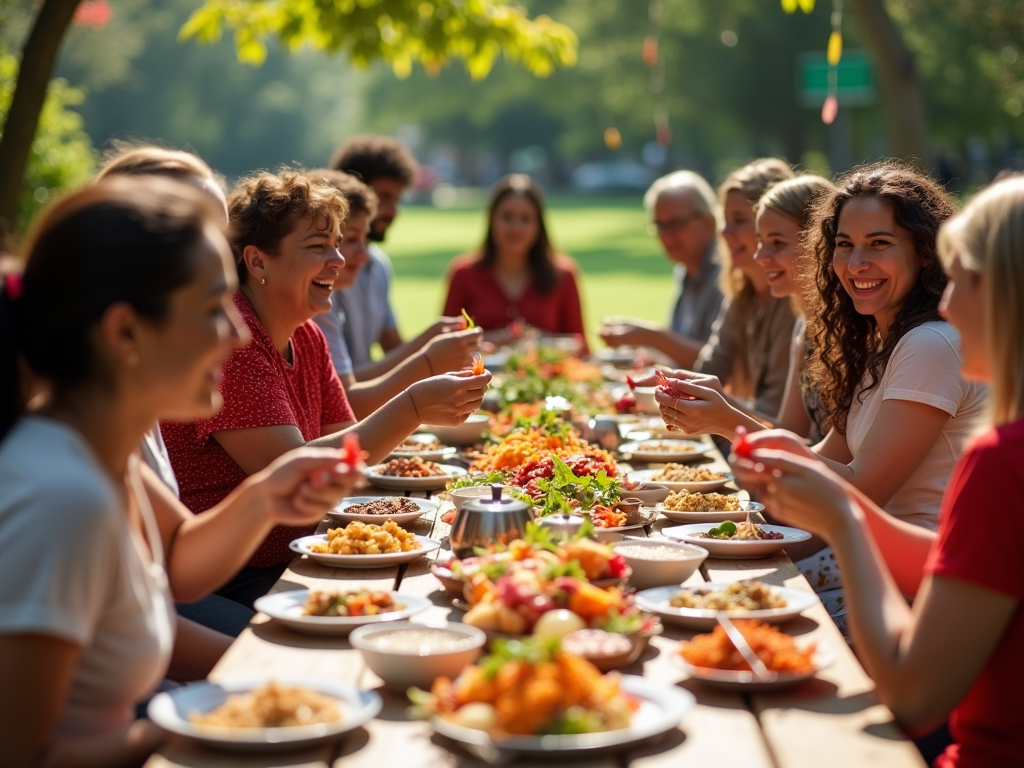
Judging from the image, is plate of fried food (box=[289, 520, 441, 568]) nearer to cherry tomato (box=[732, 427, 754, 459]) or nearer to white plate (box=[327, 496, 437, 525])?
white plate (box=[327, 496, 437, 525])

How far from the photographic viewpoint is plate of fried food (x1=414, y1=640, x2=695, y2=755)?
2076 mm

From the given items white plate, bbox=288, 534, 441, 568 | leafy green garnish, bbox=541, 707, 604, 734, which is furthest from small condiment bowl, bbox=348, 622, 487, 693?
white plate, bbox=288, 534, 441, 568

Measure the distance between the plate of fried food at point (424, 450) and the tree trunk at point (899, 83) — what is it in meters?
5.63

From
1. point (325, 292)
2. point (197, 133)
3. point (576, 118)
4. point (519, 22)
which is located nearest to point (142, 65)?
point (197, 133)

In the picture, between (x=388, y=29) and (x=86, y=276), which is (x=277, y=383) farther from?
(x=388, y=29)

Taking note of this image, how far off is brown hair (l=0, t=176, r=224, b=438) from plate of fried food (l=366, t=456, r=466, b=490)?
228 centimetres

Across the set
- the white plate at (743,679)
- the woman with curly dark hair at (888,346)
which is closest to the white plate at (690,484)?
the woman with curly dark hair at (888,346)

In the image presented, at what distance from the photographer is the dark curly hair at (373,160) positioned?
7785mm

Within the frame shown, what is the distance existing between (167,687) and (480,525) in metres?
0.84

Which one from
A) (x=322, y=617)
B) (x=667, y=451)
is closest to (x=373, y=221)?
(x=667, y=451)

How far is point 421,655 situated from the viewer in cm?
238

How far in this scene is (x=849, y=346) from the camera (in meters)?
4.30

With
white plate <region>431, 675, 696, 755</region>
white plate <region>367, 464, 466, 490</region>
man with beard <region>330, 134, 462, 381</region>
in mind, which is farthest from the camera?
man with beard <region>330, 134, 462, 381</region>

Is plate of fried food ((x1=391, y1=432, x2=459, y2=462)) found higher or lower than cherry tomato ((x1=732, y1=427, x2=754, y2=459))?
lower
